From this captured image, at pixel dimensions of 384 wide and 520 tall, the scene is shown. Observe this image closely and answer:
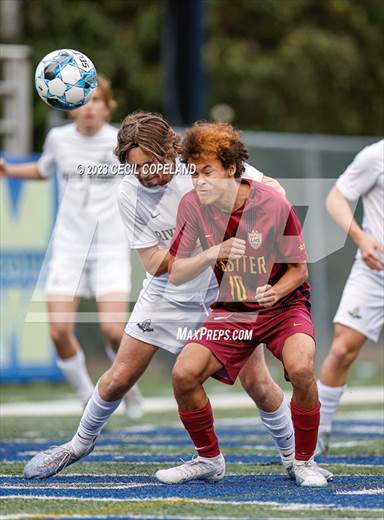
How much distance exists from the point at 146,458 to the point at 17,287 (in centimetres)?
622

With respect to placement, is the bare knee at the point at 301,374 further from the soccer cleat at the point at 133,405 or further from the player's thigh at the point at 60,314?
the soccer cleat at the point at 133,405

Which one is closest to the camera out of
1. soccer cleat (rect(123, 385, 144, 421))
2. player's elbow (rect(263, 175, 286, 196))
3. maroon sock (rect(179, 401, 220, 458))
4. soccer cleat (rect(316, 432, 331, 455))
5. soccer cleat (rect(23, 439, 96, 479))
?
maroon sock (rect(179, 401, 220, 458))

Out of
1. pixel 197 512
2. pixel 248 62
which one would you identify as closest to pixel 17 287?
pixel 197 512

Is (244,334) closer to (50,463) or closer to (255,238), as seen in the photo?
(255,238)

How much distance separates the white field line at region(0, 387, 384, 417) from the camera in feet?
38.8

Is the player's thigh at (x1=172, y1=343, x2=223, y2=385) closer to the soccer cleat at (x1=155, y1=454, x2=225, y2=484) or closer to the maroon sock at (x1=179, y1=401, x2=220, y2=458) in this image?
the maroon sock at (x1=179, y1=401, x2=220, y2=458)

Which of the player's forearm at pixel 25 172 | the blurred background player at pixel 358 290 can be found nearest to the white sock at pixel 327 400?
the blurred background player at pixel 358 290

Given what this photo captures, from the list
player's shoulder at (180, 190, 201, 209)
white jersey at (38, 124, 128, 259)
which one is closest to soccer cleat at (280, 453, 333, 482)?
player's shoulder at (180, 190, 201, 209)

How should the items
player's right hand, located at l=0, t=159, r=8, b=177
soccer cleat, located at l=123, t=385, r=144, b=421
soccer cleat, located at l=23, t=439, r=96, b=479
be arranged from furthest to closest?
1. soccer cleat, located at l=123, t=385, r=144, b=421
2. player's right hand, located at l=0, t=159, r=8, b=177
3. soccer cleat, located at l=23, t=439, r=96, b=479

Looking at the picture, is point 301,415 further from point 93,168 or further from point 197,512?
point 93,168

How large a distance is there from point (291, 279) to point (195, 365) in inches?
23.1

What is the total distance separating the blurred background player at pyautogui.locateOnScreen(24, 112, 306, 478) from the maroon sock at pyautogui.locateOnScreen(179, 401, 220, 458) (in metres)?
0.36

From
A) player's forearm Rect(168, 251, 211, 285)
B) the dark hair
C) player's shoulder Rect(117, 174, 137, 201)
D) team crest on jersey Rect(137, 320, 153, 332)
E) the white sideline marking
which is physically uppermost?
the dark hair

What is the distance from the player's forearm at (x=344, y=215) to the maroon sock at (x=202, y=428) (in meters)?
1.68
